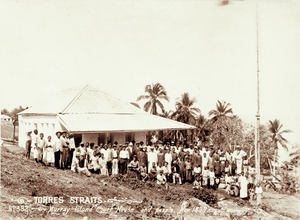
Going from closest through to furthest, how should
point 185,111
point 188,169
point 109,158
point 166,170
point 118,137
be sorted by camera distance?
point 109,158 < point 166,170 < point 188,169 < point 118,137 < point 185,111

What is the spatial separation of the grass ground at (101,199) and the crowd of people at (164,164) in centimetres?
50

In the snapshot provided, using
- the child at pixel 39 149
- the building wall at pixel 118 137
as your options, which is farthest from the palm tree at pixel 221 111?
the child at pixel 39 149

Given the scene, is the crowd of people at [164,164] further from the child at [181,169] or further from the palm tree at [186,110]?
the palm tree at [186,110]

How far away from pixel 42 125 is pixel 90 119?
130 inches

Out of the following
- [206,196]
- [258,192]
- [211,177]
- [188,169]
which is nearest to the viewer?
[206,196]

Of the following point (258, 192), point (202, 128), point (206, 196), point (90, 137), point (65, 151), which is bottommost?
point (206, 196)

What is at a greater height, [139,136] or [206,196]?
[139,136]

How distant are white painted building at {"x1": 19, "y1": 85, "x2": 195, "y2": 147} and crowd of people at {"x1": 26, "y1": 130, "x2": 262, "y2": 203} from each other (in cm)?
376

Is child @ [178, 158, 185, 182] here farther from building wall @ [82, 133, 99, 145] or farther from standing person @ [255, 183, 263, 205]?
building wall @ [82, 133, 99, 145]

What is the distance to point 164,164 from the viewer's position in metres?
14.6

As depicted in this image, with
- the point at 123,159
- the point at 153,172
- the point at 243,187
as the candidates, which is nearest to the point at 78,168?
the point at 123,159

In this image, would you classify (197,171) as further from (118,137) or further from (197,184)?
(118,137)

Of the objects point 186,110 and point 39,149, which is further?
point 186,110

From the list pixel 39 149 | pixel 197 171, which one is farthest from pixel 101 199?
pixel 197 171
